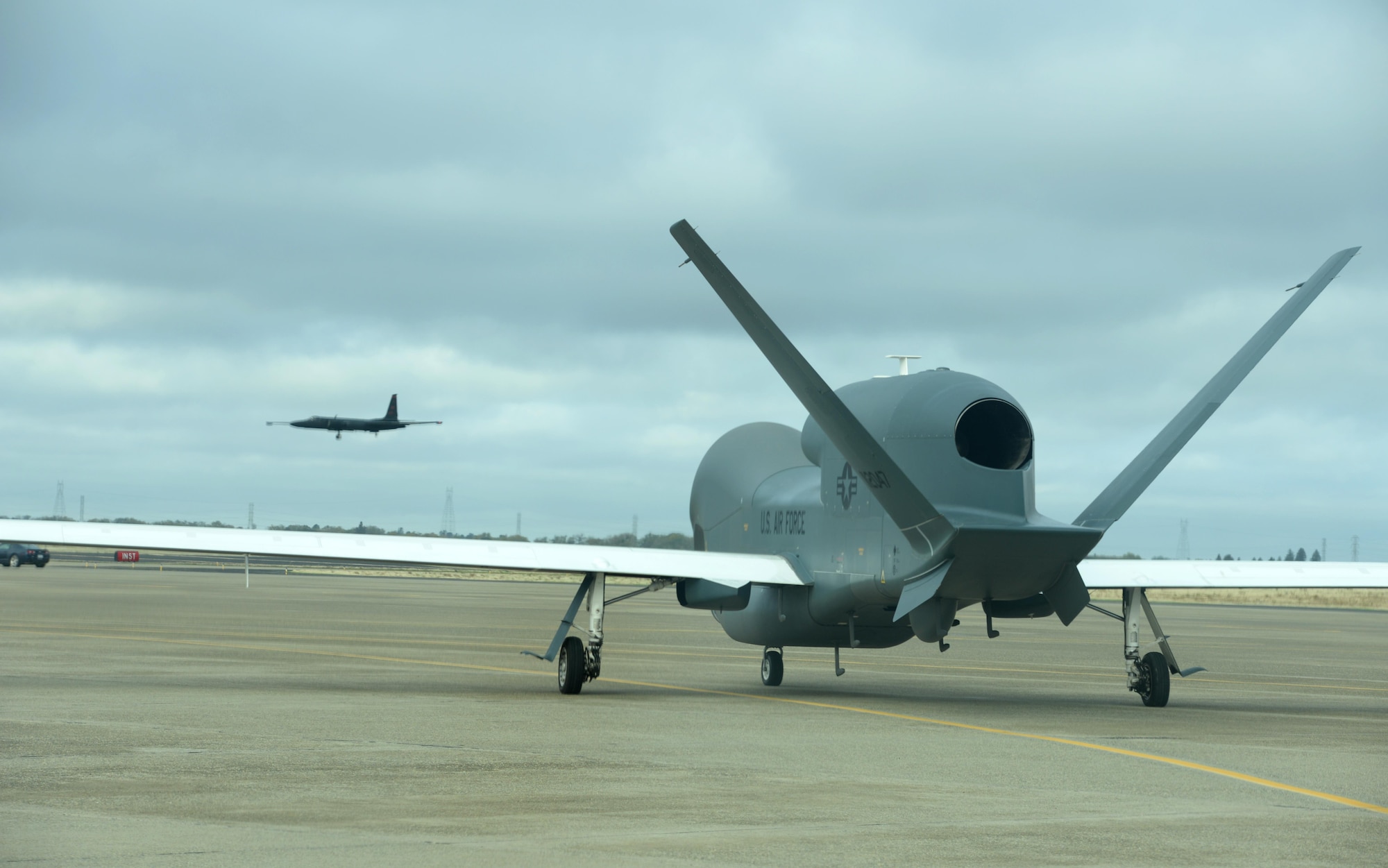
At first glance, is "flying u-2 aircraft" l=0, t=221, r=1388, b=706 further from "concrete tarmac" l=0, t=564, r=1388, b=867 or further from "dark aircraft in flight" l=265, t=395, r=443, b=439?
"dark aircraft in flight" l=265, t=395, r=443, b=439

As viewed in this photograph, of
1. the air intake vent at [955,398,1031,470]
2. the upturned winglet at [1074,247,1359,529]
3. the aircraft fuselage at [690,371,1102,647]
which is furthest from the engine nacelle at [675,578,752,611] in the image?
the upturned winglet at [1074,247,1359,529]

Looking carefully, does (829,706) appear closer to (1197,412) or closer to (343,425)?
(1197,412)

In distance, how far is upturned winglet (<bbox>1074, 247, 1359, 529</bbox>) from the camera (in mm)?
19000

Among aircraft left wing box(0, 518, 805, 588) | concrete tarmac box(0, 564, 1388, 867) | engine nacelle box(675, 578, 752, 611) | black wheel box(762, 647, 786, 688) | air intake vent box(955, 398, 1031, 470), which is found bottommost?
concrete tarmac box(0, 564, 1388, 867)

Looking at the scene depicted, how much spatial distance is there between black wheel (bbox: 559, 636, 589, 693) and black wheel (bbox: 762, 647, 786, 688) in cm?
389

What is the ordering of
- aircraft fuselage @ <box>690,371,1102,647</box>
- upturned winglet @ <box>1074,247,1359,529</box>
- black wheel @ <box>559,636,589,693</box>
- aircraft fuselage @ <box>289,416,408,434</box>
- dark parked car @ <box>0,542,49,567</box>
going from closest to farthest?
aircraft fuselage @ <box>690,371,1102,647</box> → upturned winglet @ <box>1074,247,1359,529</box> → black wheel @ <box>559,636,589,693</box> → dark parked car @ <box>0,542,49,567</box> → aircraft fuselage @ <box>289,416,408,434</box>

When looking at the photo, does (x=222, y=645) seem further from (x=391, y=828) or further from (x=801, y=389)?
(x=391, y=828)

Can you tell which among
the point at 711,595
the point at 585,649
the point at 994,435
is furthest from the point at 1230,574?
the point at 585,649

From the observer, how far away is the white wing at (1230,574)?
2020 centimetres

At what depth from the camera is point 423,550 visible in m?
19.4

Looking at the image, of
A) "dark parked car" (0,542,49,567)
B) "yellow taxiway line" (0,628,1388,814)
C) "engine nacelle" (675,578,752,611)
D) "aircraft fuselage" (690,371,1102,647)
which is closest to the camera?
"yellow taxiway line" (0,628,1388,814)

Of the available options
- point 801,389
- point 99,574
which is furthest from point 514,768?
point 99,574

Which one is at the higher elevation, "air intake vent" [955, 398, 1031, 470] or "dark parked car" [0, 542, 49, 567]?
"air intake vent" [955, 398, 1031, 470]

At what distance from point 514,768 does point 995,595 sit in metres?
7.71
